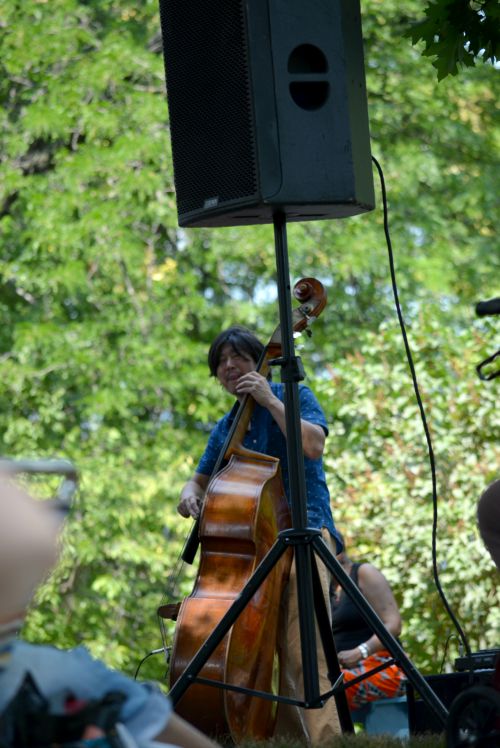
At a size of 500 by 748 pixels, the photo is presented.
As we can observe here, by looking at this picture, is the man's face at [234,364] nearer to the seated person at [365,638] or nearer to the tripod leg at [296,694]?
the tripod leg at [296,694]

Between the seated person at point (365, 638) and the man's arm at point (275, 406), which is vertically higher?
the man's arm at point (275, 406)

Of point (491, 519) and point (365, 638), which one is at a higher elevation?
point (491, 519)

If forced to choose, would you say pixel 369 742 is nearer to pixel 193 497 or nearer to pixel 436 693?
pixel 436 693

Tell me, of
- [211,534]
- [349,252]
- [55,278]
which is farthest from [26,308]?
[211,534]

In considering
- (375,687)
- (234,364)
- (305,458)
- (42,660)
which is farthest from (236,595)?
(42,660)

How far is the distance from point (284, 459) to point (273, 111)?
1.28 m

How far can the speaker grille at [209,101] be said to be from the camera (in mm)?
3133

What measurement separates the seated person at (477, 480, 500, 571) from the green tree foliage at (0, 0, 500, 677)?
565cm

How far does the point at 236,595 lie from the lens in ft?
11.8

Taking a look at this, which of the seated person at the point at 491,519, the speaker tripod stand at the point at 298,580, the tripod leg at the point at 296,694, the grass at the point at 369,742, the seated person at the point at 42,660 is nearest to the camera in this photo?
the seated person at the point at 42,660

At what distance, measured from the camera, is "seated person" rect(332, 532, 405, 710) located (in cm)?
510

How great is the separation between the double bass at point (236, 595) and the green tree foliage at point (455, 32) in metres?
0.81

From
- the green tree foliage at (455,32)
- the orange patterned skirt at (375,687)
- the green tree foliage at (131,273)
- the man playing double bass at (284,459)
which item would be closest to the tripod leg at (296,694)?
the man playing double bass at (284,459)

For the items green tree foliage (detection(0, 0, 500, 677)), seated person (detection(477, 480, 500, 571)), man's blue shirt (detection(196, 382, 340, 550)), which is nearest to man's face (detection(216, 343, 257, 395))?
man's blue shirt (detection(196, 382, 340, 550))
